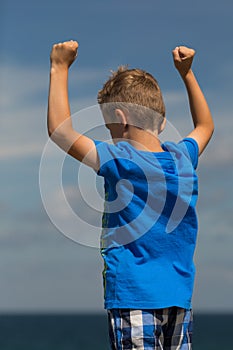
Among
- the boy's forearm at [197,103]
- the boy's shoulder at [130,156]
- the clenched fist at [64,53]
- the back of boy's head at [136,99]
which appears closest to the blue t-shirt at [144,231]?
the boy's shoulder at [130,156]

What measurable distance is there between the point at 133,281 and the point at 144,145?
22.0 inches

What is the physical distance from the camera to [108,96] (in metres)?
4.00

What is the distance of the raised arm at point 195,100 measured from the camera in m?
4.29

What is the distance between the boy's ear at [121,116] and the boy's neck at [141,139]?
4cm

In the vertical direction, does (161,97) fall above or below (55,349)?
above

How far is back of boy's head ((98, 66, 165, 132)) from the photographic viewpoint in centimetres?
391

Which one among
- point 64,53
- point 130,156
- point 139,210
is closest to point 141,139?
point 130,156

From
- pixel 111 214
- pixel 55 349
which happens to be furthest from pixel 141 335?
pixel 55 349

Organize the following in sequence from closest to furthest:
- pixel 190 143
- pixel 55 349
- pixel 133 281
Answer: pixel 133 281 < pixel 190 143 < pixel 55 349

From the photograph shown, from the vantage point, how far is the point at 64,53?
3.85m

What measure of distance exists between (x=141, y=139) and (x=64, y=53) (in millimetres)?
465

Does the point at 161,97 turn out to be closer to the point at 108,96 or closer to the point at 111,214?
the point at 108,96

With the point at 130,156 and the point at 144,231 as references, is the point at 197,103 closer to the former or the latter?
the point at 130,156

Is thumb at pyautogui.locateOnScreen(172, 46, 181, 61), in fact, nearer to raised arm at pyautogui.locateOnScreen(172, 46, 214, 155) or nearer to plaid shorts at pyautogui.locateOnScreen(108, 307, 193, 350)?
raised arm at pyautogui.locateOnScreen(172, 46, 214, 155)
